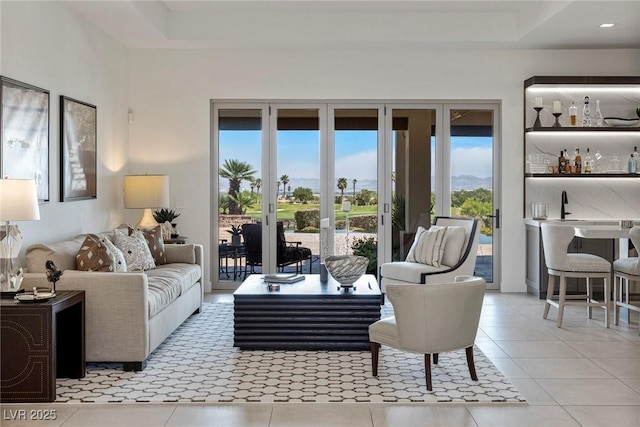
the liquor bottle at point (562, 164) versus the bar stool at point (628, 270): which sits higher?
the liquor bottle at point (562, 164)

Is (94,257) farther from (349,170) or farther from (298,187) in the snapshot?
(349,170)

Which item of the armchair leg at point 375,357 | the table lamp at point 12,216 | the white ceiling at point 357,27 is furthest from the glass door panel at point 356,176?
the table lamp at point 12,216

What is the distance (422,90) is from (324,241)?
85.0 inches

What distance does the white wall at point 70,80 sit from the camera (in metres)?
5.24

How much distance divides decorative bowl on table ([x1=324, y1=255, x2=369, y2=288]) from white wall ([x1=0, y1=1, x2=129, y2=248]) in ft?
7.76

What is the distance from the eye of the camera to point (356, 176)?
27.6 feet

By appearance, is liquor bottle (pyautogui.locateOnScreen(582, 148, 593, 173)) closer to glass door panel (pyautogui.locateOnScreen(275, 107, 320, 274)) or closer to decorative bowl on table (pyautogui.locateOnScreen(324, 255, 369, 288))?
glass door panel (pyautogui.locateOnScreen(275, 107, 320, 274))

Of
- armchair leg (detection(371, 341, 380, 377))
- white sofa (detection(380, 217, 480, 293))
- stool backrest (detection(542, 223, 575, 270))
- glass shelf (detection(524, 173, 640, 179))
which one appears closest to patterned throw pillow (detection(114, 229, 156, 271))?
white sofa (detection(380, 217, 480, 293))

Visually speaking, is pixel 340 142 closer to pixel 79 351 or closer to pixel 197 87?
pixel 197 87

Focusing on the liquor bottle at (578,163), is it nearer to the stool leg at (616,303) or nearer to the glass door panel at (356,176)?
the stool leg at (616,303)

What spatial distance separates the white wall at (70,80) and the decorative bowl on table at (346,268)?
7.76 ft

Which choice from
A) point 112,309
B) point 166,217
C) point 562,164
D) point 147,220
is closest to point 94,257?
point 112,309

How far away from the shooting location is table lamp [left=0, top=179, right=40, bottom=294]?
4230 millimetres

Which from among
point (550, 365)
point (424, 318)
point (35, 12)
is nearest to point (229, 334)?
point (424, 318)
